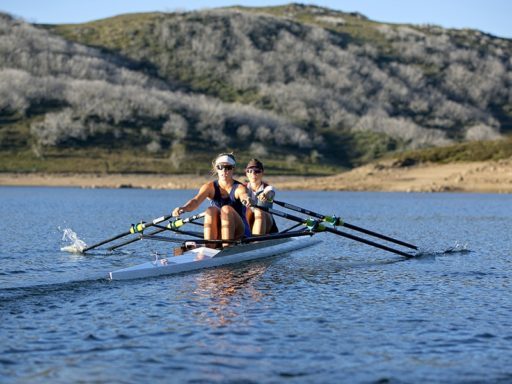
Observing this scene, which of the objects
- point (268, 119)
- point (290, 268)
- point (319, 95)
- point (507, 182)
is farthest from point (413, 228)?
point (319, 95)

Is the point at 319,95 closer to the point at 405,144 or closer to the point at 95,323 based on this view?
the point at 405,144

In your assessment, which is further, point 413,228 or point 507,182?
point 507,182

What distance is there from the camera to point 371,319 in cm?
1520

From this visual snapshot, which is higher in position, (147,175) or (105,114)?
(105,114)

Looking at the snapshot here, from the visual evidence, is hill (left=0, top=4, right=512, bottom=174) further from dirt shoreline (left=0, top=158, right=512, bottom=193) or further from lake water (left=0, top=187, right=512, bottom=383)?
lake water (left=0, top=187, right=512, bottom=383)

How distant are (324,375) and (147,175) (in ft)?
377

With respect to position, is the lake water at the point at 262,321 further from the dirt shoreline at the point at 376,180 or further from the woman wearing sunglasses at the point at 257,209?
the dirt shoreline at the point at 376,180

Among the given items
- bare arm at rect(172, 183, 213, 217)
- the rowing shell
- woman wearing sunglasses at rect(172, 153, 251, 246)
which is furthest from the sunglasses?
the rowing shell

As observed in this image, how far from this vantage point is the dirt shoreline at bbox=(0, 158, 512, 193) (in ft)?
319

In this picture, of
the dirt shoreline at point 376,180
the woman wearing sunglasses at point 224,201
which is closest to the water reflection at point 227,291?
the woman wearing sunglasses at point 224,201

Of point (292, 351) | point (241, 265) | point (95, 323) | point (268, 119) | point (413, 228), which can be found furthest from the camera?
point (268, 119)

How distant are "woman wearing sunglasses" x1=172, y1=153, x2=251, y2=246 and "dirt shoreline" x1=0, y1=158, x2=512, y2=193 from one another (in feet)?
255

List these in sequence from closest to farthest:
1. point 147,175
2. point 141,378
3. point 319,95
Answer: point 141,378 < point 147,175 < point 319,95

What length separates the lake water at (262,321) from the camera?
37.9 feet
